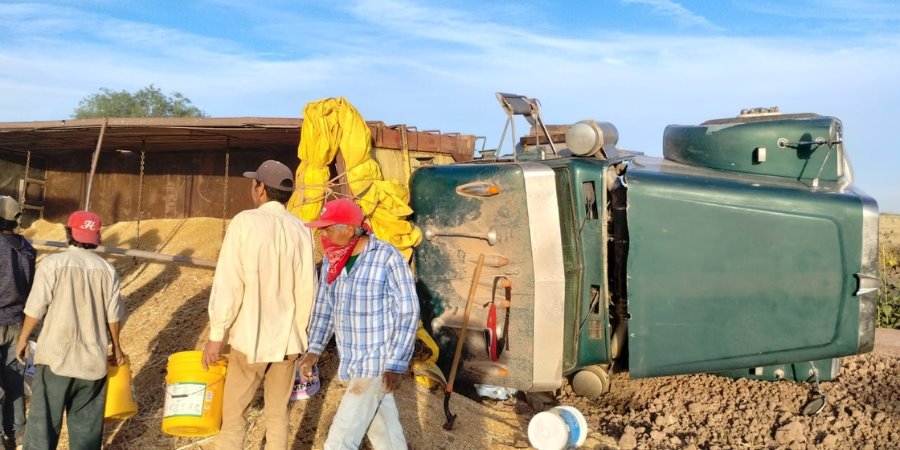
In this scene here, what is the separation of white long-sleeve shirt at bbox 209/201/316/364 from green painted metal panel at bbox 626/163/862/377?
8.03ft

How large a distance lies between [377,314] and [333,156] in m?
3.26

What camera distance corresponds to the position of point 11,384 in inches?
212

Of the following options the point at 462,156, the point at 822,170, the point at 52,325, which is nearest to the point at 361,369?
the point at 52,325

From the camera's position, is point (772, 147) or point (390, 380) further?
point (772, 147)

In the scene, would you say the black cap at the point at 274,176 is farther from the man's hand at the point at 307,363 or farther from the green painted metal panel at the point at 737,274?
the green painted metal panel at the point at 737,274

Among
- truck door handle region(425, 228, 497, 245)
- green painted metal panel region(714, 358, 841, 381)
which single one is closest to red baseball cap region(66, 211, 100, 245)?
truck door handle region(425, 228, 497, 245)

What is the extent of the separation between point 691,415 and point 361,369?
349cm

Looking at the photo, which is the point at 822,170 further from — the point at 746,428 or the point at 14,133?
the point at 14,133

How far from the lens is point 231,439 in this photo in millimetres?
4051

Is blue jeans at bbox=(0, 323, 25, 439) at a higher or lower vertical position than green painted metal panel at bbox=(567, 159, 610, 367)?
lower

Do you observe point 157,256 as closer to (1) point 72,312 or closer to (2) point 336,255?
(1) point 72,312

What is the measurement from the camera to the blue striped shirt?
12.8ft

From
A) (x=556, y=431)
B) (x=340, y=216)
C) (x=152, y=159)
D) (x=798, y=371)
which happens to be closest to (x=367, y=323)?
(x=340, y=216)

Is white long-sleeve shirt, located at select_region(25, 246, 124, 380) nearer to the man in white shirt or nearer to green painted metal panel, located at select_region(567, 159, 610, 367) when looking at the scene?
the man in white shirt
